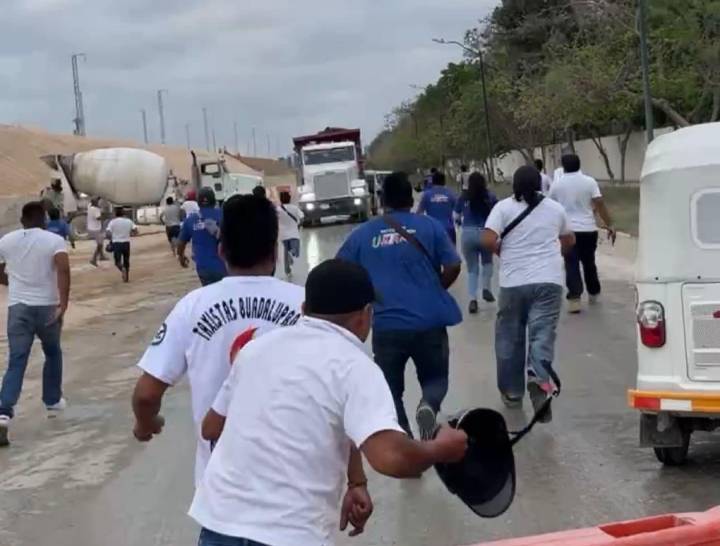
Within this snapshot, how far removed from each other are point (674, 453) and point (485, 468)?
438 cm

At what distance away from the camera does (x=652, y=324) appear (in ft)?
24.6

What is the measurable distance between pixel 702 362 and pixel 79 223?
47733 mm

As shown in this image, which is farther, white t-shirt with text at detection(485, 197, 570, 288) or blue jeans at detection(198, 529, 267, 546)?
white t-shirt with text at detection(485, 197, 570, 288)

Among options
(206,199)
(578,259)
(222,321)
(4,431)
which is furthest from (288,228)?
(222,321)

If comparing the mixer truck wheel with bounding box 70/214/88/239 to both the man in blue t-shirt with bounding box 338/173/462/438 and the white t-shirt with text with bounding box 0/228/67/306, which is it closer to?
the white t-shirt with text with bounding box 0/228/67/306

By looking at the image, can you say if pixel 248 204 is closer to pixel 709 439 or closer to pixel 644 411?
pixel 644 411

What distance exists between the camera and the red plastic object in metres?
4.29

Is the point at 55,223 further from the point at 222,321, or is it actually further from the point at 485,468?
the point at 485,468

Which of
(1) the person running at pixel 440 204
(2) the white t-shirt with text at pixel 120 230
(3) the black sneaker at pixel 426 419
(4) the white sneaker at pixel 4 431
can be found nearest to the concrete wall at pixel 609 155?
(2) the white t-shirt with text at pixel 120 230

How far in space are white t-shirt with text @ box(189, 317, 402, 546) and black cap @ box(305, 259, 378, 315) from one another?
0.25ft

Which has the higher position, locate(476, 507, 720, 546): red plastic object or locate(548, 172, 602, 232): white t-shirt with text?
locate(548, 172, 602, 232): white t-shirt with text

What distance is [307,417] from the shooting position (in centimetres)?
351

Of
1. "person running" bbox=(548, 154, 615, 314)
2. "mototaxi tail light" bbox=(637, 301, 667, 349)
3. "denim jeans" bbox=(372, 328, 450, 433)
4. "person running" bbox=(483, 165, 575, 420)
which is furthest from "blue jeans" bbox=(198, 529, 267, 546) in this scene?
"person running" bbox=(548, 154, 615, 314)

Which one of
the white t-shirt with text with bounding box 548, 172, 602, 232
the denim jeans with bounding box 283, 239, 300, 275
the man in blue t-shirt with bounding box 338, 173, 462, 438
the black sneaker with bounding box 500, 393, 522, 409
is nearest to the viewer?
the man in blue t-shirt with bounding box 338, 173, 462, 438
